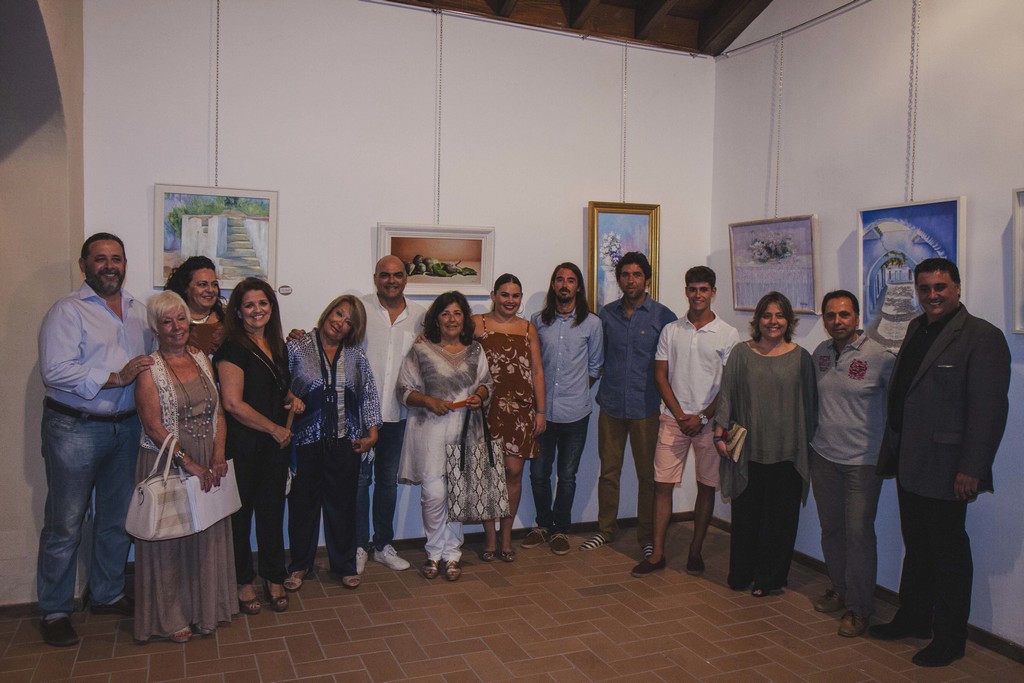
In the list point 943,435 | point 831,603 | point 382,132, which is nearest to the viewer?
point 943,435

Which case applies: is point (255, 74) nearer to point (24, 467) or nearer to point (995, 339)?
point (24, 467)

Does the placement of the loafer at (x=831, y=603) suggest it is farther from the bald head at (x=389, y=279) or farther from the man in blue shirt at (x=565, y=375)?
the bald head at (x=389, y=279)

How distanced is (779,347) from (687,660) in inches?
70.9

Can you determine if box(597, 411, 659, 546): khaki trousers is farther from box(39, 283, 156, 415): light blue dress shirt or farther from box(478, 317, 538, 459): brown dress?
box(39, 283, 156, 415): light blue dress shirt

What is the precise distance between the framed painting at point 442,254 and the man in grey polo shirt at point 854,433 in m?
2.31

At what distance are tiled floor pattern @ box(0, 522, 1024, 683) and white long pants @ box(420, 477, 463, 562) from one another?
0.59ft

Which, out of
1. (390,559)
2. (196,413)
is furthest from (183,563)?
(390,559)

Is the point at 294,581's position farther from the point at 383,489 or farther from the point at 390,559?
the point at 383,489

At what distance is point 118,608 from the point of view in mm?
4168

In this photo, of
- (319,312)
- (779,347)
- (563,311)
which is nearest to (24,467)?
(319,312)

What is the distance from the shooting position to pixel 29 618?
4.12 meters

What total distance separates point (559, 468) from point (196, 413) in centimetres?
256

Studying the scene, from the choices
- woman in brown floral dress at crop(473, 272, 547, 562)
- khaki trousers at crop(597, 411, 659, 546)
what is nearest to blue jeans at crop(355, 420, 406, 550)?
woman in brown floral dress at crop(473, 272, 547, 562)

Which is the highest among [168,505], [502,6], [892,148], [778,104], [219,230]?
[502,6]
